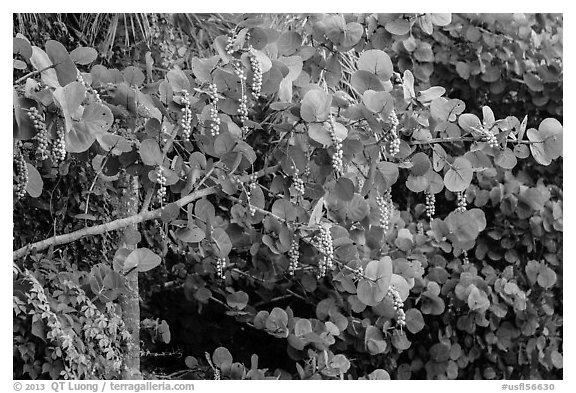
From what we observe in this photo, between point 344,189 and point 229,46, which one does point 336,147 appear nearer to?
point 344,189

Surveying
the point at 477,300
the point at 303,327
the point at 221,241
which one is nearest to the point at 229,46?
the point at 221,241

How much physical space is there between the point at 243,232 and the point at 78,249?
0.61 metres

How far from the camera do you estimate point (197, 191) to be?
2.14 metres

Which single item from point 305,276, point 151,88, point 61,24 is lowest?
point 305,276

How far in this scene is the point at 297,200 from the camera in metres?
2.24

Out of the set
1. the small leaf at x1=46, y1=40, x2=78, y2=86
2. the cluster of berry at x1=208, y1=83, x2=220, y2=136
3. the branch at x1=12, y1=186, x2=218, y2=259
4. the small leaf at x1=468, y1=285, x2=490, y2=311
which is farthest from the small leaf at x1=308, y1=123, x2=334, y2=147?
the small leaf at x1=468, y1=285, x2=490, y2=311

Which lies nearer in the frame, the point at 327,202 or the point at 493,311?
the point at 327,202

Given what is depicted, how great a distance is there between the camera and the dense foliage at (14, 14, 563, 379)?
1.92 metres

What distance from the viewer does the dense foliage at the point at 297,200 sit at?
1.92m

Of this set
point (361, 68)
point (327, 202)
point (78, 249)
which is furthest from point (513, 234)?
point (78, 249)

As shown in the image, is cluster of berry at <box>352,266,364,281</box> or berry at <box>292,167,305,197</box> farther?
cluster of berry at <box>352,266,364,281</box>

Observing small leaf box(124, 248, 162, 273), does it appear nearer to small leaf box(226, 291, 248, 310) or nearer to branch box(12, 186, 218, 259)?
branch box(12, 186, 218, 259)

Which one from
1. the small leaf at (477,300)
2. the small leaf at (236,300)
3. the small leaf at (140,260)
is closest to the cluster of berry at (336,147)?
the small leaf at (140,260)

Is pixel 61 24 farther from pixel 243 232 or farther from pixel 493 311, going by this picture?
pixel 493 311
